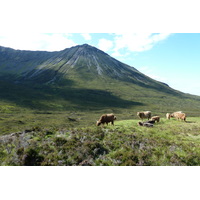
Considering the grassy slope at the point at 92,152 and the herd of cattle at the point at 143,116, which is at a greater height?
the herd of cattle at the point at 143,116

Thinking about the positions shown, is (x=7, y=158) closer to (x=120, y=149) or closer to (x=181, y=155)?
(x=120, y=149)

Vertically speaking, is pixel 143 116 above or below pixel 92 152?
above

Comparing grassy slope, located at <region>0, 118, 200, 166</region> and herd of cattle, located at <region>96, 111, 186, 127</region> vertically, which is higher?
herd of cattle, located at <region>96, 111, 186, 127</region>

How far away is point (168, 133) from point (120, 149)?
9.37m

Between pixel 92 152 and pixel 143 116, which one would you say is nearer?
pixel 92 152

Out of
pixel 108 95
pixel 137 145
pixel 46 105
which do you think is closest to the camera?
pixel 137 145

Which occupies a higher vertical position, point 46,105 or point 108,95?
point 108,95

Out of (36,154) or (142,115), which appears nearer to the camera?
(36,154)

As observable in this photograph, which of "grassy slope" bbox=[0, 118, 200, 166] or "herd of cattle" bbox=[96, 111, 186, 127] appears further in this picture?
"herd of cattle" bbox=[96, 111, 186, 127]

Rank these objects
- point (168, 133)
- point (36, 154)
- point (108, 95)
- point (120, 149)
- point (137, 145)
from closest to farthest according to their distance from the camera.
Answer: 1. point (36, 154)
2. point (120, 149)
3. point (137, 145)
4. point (168, 133)
5. point (108, 95)

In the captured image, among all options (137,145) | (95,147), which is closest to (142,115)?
(137,145)

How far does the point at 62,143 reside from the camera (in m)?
11.4

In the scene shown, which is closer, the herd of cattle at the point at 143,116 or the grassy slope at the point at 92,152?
the grassy slope at the point at 92,152

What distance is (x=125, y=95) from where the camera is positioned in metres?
174
